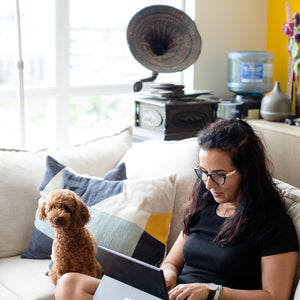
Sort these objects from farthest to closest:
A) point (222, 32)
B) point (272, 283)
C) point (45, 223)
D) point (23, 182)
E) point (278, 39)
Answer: point (278, 39), point (222, 32), point (23, 182), point (45, 223), point (272, 283)

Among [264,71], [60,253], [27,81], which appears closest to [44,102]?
[27,81]

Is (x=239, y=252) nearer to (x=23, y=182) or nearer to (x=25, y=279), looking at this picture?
(x=25, y=279)

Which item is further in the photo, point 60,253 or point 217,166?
point 60,253

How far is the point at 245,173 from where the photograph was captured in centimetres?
149

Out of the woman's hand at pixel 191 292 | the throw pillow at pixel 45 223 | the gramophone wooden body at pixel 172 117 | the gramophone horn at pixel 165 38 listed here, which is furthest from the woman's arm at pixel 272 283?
the gramophone horn at pixel 165 38

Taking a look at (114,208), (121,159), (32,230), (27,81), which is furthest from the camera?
(27,81)

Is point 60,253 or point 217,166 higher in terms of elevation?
point 217,166

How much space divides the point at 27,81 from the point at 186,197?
1.67m

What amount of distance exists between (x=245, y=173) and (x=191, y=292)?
38 centimetres

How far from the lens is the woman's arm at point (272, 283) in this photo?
1365 millimetres

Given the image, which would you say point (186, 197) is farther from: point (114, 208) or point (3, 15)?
point (3, 15)

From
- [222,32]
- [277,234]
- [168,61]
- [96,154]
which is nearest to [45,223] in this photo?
[96,154]

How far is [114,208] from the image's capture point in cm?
181

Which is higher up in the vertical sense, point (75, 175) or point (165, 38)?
point (165, 38)
